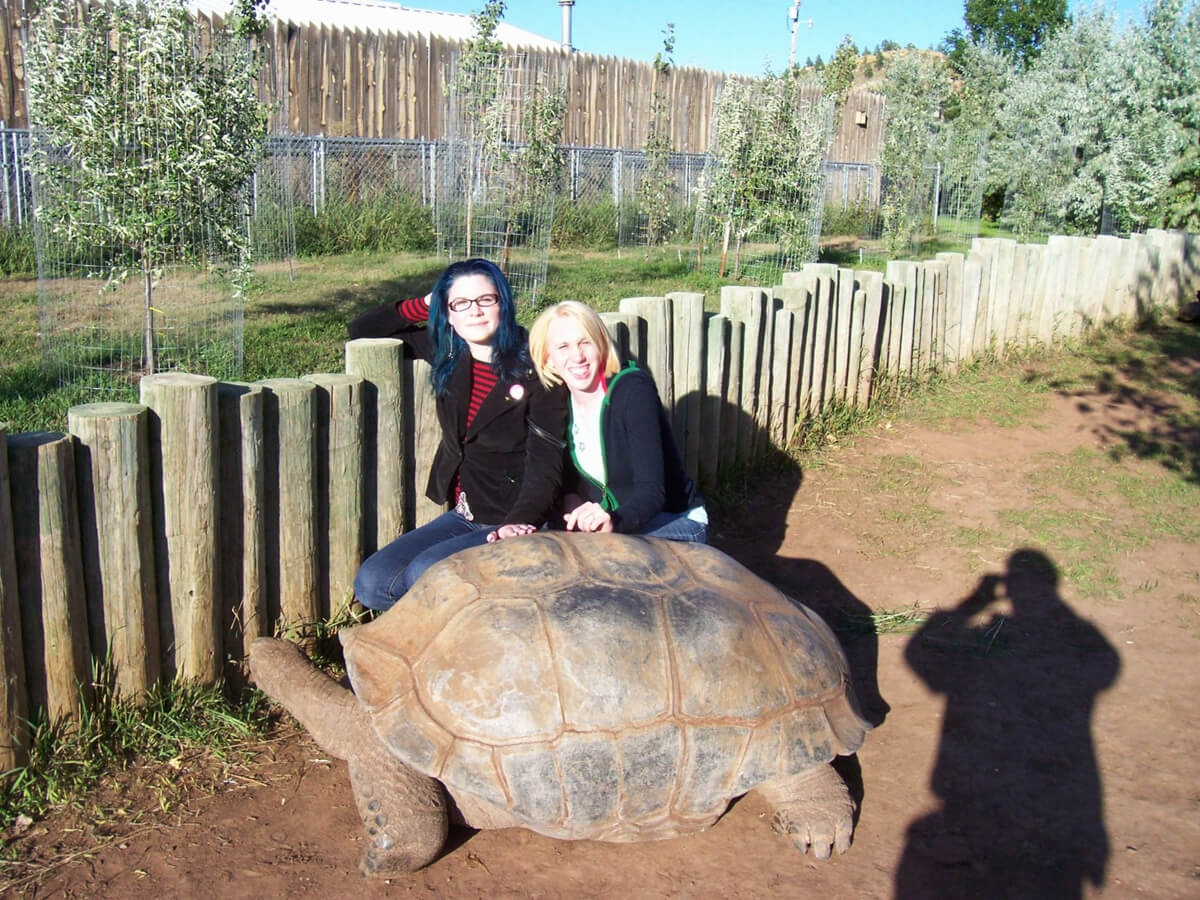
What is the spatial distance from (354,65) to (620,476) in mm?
15683

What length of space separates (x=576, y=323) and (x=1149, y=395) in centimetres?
653

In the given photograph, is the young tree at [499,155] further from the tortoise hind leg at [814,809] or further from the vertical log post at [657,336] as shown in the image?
the tortoise hind leg at [814,809]

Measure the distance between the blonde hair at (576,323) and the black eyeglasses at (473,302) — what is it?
0.67 feet

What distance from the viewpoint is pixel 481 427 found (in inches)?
168

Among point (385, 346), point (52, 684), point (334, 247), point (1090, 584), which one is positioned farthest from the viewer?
point (334, 247)

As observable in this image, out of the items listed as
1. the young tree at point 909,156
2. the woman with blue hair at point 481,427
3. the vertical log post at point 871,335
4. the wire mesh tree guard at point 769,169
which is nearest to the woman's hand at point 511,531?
the woman with blue hair at point 481,427

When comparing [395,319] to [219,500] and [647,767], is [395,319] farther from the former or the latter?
[647,767]

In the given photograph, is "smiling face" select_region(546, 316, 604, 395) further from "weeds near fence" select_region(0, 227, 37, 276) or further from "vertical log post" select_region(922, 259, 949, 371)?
"weeds near fence" select_region(0, 227, 37, 276)

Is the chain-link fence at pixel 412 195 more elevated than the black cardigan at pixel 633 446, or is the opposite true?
the chain-link fence at pixel 412 195

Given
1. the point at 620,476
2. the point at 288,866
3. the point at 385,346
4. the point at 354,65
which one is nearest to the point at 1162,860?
Answer: the point at 620,476

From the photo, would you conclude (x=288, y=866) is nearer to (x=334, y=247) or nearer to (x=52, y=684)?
(x=52, y=684)

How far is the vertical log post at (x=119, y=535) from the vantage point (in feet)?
11.4

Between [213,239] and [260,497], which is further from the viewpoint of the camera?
[213,239]

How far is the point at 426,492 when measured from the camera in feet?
14.8
